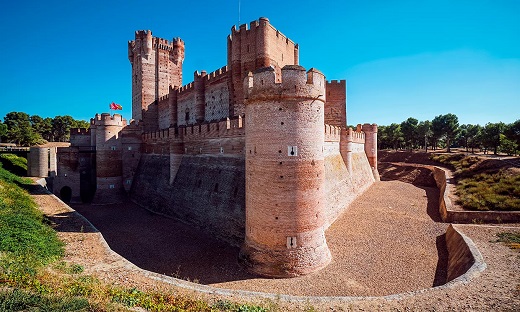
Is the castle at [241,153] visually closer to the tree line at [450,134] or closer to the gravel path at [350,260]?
the gravel path at [350,260]

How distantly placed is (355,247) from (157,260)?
34.0 ft

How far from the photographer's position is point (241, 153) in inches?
658

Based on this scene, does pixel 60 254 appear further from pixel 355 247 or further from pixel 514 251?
pixel 514 251

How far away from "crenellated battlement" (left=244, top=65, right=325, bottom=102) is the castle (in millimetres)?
47

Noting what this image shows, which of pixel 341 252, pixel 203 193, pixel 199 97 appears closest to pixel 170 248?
pixel 203 193

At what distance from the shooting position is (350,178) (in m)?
24.2

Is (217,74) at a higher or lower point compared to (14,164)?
higher

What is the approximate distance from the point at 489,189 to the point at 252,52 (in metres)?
22.3

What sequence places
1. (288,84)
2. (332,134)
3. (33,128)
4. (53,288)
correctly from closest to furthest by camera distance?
(53,288)
(288,84)
(332,134)
(33,128)

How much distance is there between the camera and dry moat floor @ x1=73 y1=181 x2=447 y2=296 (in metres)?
11.0

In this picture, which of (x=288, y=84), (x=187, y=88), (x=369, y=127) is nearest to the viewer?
(x=288, y=84)

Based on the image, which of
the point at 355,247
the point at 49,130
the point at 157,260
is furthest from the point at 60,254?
the point at 49,130

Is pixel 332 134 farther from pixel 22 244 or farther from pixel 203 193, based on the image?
pixel 22 244

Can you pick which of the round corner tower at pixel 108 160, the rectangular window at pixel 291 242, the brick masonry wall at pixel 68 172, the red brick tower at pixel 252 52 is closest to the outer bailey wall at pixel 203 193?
the round corner tower at pixel 108 160
